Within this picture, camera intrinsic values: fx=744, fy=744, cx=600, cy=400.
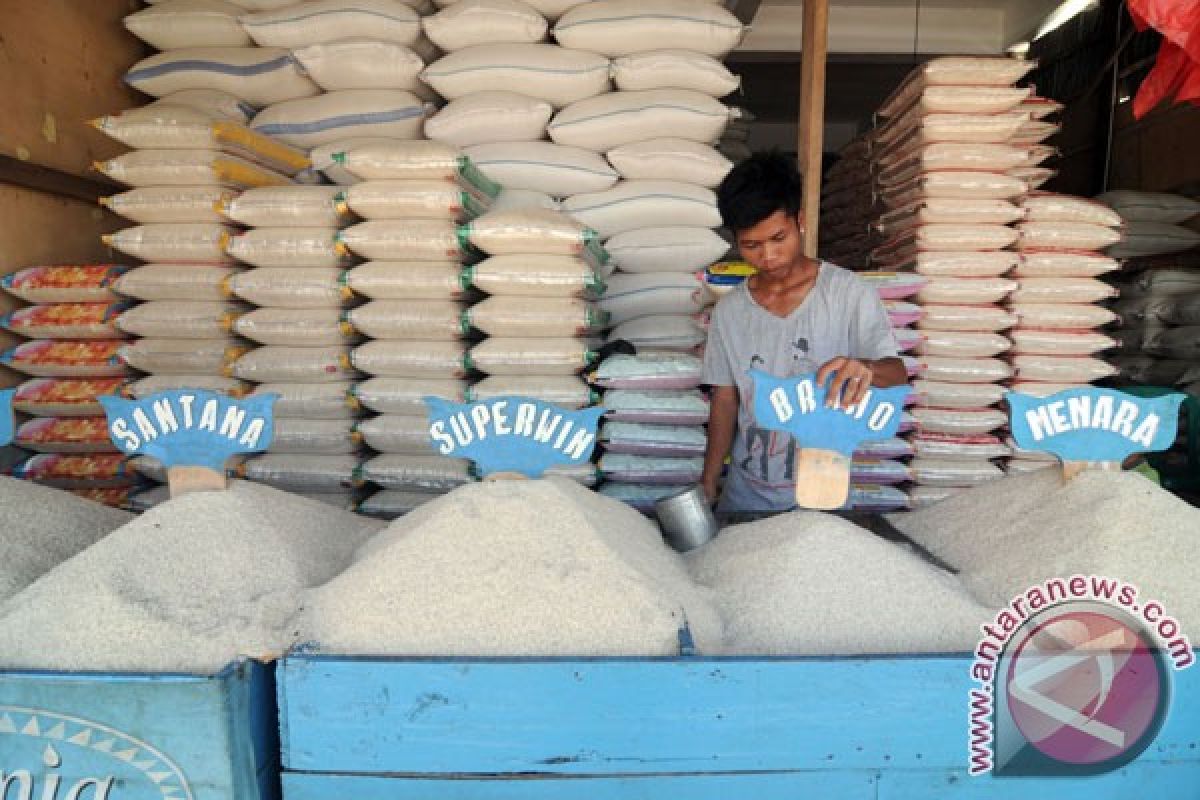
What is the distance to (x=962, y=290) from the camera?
1.93 meters

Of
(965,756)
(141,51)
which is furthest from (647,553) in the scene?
(141,51)

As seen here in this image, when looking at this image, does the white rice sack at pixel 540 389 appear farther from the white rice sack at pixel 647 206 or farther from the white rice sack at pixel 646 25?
the white rice sack at pixel 646 25

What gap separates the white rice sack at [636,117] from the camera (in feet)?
5.73

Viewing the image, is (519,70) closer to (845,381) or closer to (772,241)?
(772,241)

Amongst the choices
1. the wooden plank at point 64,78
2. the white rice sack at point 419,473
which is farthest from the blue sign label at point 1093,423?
the wooden plank at point 64,78

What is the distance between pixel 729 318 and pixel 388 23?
1.05m

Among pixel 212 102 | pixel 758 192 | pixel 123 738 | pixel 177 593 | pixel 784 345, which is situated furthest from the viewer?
pixel 212 102

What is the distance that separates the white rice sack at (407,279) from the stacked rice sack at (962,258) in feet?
3.85

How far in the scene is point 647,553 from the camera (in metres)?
0.89

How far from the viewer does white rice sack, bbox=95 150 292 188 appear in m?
1.57

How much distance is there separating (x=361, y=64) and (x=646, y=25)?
2.20ft

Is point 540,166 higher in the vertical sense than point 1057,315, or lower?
higher

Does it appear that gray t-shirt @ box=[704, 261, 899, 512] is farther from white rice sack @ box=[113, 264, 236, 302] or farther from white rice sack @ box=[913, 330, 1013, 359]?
white rice sack @ box=[113, 264, 236, 302]

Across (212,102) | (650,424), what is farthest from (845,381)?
(212,102)
